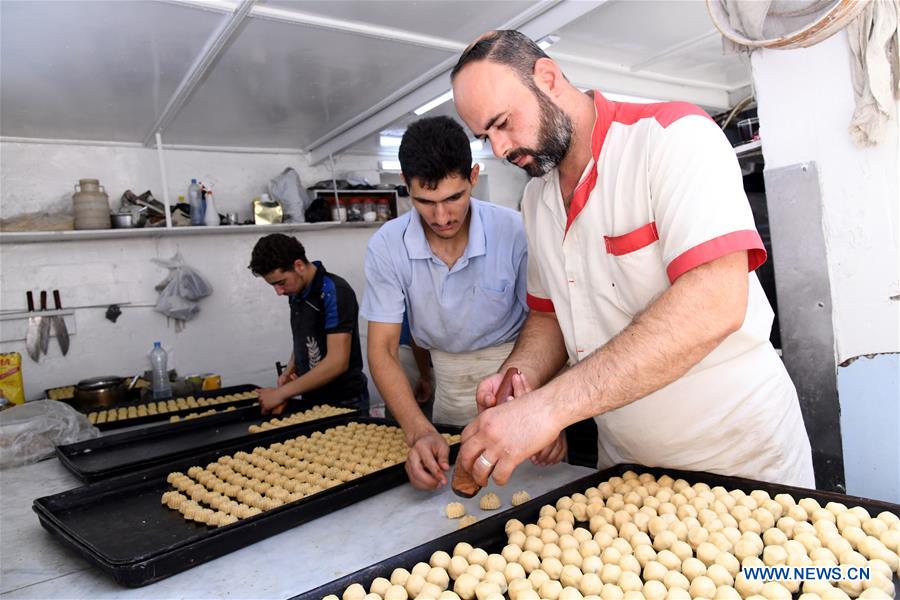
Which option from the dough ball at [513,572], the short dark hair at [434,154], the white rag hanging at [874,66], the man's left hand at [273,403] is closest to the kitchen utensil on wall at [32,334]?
the man's left hand at [273,403]

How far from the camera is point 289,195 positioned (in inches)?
224

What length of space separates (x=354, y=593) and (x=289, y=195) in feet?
16.6

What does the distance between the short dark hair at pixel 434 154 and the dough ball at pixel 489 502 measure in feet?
3.24

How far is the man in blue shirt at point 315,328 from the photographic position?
3.20 meters

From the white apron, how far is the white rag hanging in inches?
56.1

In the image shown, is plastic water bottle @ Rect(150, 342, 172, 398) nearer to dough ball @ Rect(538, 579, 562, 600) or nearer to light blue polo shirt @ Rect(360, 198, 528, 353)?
light blue polo shirt @ Rect(360, 198, 528, 353)

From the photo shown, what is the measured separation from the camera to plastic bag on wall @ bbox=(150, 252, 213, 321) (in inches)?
203

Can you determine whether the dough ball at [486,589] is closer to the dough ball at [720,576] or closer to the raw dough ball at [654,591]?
the raw dough ball at [654,591]

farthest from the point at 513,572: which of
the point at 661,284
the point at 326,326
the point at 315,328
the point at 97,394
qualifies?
the point at 97,394

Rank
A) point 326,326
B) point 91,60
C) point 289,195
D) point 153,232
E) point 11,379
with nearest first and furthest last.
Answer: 1. point 91,60
2. point 326,326
3. point 11,379
4. point 153,232
5. point 289,195

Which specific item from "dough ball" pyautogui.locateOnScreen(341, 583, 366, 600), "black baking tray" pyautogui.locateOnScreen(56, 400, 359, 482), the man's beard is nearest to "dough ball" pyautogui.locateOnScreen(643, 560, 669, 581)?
"dough ball" pyautogui.locateOnScreen(341, 583, 366, 600)

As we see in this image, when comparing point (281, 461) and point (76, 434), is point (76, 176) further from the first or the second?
point (281, 461)

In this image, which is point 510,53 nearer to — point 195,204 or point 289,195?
point 195,204

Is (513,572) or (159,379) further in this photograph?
(159,379)
